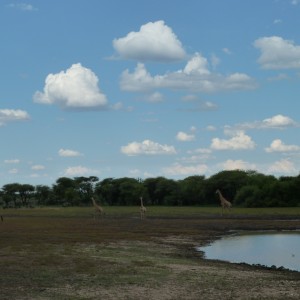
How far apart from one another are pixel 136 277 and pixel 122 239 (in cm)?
1957

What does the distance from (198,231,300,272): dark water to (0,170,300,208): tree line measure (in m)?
62.8

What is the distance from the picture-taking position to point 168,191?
15762 cm

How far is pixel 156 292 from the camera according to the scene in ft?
52.6

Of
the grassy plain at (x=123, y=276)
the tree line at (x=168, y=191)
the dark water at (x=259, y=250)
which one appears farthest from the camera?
the tree line at (x=168, y=191)

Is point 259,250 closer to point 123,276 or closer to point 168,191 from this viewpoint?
point 123,276

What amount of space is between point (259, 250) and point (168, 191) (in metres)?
123

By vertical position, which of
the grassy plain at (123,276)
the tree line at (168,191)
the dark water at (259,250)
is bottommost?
the dark water at (259,250)

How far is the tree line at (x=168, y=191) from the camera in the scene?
108 m

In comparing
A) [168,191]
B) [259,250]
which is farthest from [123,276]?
[168,191]

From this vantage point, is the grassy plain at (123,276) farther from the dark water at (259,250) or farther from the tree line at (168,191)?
the tree line at (168,191)

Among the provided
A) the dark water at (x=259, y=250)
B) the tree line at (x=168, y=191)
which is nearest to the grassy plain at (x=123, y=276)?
the dark water at (x=259, y=250)

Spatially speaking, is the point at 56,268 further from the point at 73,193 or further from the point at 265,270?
the point at 73,193

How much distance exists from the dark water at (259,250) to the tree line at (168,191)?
62.8 metres

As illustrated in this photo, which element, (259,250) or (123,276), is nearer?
(123,276)
